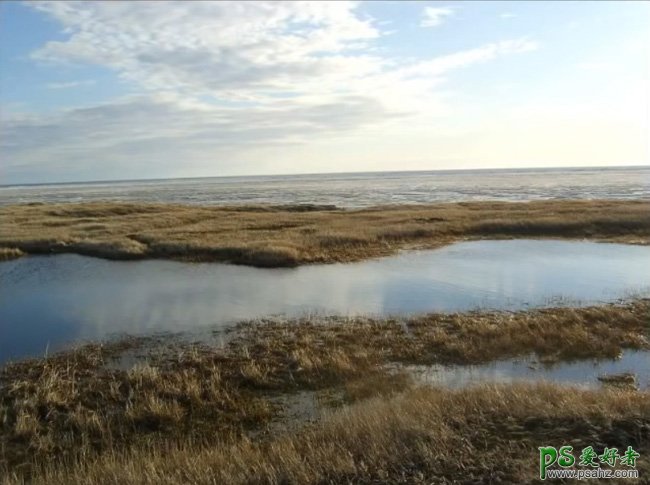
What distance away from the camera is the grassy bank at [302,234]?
32.5m

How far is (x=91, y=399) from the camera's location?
494 inches

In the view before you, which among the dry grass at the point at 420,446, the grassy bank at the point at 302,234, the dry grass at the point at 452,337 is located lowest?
the dry grass at the point at 452,337

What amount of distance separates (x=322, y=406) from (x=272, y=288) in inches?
498

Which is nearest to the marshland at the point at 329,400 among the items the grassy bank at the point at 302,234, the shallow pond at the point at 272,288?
the shallow pond at the point at 272,288

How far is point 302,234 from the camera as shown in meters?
38.7

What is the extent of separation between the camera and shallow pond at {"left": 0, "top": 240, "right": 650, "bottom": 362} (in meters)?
19.4

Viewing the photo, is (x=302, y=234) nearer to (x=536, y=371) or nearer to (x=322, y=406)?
(x=536, y=371)

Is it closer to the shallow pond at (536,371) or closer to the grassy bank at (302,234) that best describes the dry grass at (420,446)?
the shallow pond at (536,371)

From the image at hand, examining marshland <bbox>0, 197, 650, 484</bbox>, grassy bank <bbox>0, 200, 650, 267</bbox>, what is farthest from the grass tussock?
marshland <bbox>0, 197, 650, 484</bbox>

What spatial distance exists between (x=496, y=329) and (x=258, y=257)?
1700 centimetres

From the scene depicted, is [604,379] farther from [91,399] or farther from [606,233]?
[606,233]

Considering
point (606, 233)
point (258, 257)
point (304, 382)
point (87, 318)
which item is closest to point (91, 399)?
point (304, 382)

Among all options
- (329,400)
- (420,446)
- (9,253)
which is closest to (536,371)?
Result: (329,400)

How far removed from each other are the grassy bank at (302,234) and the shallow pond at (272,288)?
2144 mm
